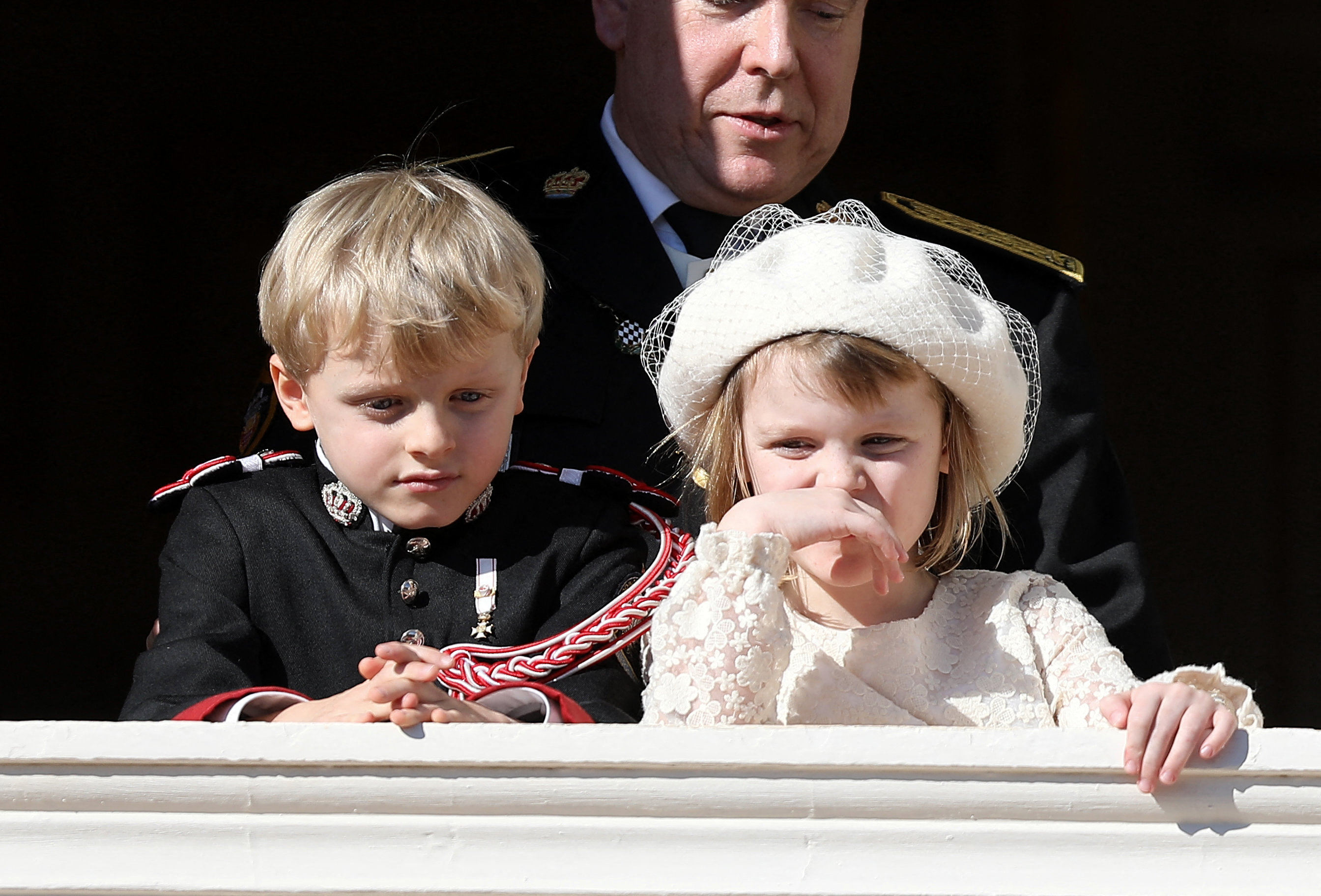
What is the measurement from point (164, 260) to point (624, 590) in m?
2.73

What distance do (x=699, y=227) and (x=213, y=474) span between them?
819mm

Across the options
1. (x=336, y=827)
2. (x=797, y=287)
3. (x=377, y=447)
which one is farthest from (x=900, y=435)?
(x=336, y=827)

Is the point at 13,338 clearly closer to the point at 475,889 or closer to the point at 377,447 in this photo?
the point at 377,447

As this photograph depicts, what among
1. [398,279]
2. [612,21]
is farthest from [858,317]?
[612,21]

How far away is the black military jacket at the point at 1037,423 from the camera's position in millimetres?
1988

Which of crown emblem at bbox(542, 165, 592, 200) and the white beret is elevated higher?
the white beret

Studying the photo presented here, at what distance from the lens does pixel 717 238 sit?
2232 mm

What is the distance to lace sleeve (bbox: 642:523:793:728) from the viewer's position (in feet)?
4.46

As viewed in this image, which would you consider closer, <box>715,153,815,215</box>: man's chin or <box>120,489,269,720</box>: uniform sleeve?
<box>120,489,269,720</box>: uniform sleeve

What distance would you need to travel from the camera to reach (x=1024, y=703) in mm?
1511

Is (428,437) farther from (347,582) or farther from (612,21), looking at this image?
(612,21)

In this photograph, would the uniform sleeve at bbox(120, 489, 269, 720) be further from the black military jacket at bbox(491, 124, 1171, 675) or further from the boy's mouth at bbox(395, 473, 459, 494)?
the black military jacket at bbox(491, 124, 1171, 675)

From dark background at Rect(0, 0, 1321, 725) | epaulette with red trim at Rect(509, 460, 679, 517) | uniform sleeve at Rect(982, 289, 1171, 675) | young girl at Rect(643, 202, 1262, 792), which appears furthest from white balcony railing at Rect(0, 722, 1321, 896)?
dark background at Rect(0, 0, 1321, 725)

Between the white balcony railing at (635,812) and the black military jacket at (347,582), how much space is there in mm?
337
